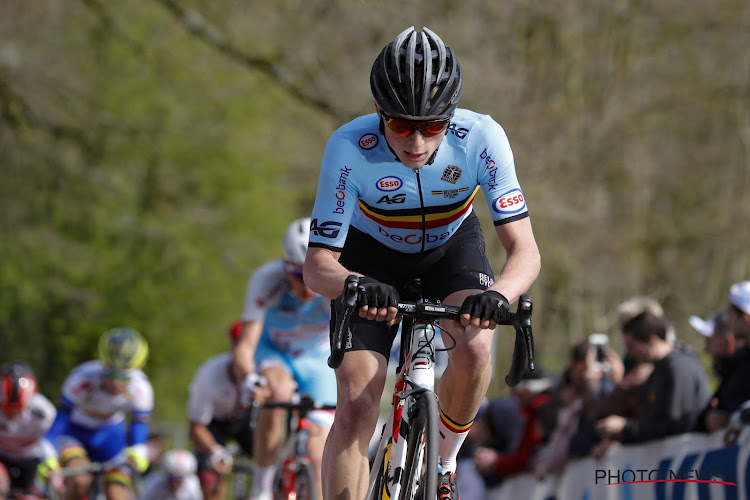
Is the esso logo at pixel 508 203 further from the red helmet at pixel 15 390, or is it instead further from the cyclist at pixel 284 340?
the red helmet at pixel 15 390

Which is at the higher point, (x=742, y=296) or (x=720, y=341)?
(x=742, y=296)

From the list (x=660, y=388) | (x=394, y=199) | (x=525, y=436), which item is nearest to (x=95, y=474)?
(x=525, y=436)

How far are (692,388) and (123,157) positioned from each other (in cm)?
1972

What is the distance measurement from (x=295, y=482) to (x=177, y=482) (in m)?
5.22

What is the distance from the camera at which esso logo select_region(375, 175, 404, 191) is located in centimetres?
531

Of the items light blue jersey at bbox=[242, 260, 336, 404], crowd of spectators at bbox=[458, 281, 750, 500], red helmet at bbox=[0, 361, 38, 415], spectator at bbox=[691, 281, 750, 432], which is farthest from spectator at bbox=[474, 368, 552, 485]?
red helmet at bbox=[0, 361, 38, 415]

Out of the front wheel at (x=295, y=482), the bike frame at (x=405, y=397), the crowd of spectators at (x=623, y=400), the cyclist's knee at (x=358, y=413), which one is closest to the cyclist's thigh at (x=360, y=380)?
the cyclist's knee at (x=358, y=413)

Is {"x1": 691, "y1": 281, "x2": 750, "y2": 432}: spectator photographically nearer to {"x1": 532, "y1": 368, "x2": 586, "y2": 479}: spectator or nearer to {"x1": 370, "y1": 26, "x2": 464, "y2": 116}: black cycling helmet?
{"x1": 532, "y1": 368, "x2": 586, "y2": 479}: spectator

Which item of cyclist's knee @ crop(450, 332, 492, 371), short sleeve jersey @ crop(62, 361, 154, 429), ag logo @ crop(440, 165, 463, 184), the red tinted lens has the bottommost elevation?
cyclist's knee @ crop(450, 332, 492, 371)

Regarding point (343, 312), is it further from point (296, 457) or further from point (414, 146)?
point (296, 457)

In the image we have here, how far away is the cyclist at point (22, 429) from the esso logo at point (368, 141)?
675 centimetres

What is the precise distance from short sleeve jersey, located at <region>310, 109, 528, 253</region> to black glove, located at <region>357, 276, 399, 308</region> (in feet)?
2.17

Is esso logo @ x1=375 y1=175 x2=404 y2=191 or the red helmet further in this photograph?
the red helmet

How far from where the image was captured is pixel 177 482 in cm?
1227
